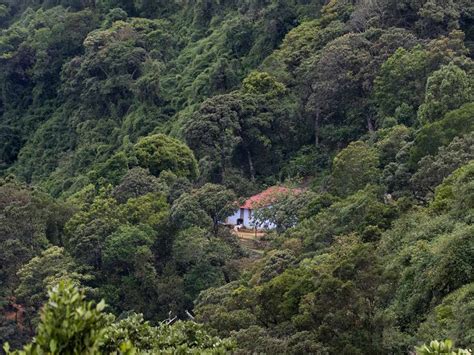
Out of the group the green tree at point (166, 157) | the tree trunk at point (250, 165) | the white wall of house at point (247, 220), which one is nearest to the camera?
the white wall of house at point (247, 220)

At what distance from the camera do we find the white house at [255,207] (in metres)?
31.4

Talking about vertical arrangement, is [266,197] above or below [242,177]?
above

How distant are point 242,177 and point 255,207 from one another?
419 centimetres

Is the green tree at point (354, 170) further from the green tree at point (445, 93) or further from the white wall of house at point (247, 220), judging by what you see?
the white wall of house at point (247, 220)

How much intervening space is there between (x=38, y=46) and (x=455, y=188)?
1488 inches

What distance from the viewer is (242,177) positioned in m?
35.6

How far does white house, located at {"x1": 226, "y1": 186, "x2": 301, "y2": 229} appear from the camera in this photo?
31.4 m

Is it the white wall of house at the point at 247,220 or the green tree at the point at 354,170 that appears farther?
the white wall of house at the point at 247,220

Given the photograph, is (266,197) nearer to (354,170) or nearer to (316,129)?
(354,170)

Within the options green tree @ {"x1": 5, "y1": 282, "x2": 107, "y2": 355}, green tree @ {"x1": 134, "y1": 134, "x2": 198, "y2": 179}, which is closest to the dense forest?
green tree @ {"x1": 5, "y1": 282, "x2": 107, "y2": 355}

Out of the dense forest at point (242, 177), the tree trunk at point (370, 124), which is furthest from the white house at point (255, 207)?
the tree trunk at point (370, 124)

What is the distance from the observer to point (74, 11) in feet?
183

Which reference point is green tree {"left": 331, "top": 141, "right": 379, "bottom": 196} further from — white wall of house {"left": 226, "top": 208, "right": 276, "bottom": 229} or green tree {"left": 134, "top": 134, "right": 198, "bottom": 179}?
green tree {"left": 134, "top": 134, "right": 198, "bottom": 179}

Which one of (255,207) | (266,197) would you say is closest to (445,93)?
(266,197)
